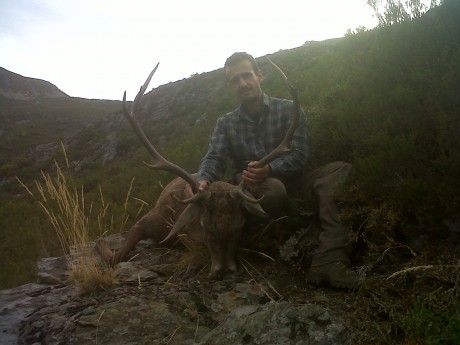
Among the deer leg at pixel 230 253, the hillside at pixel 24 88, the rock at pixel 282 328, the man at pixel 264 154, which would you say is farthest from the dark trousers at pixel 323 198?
the hillside at pixel 24 88

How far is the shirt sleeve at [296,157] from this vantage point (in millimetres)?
4789

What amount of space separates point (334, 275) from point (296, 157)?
63.4 inches

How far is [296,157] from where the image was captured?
4.87 metres

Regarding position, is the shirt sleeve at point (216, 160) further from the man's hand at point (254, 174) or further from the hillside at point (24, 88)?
the hillside at point (24, 88)

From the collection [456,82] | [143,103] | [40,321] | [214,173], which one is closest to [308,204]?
[214,173]

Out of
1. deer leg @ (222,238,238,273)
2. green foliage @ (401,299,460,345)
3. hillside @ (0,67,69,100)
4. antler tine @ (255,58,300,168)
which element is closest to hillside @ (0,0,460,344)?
green foliage @ (401,299,460,345)

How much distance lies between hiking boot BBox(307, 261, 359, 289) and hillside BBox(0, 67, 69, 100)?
63225 mm

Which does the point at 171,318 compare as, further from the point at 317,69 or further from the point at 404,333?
the point at 317,69

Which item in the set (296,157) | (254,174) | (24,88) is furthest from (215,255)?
(24,88)

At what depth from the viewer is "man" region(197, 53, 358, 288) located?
163 inches

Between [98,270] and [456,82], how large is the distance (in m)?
3.65

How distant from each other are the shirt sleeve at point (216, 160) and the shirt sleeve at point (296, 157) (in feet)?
2.22

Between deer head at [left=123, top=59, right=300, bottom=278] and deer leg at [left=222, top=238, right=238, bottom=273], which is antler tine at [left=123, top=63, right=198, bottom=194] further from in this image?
deer leg at [left=222, top=238, right=238, bottom=273]

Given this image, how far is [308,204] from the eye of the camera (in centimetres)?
462
